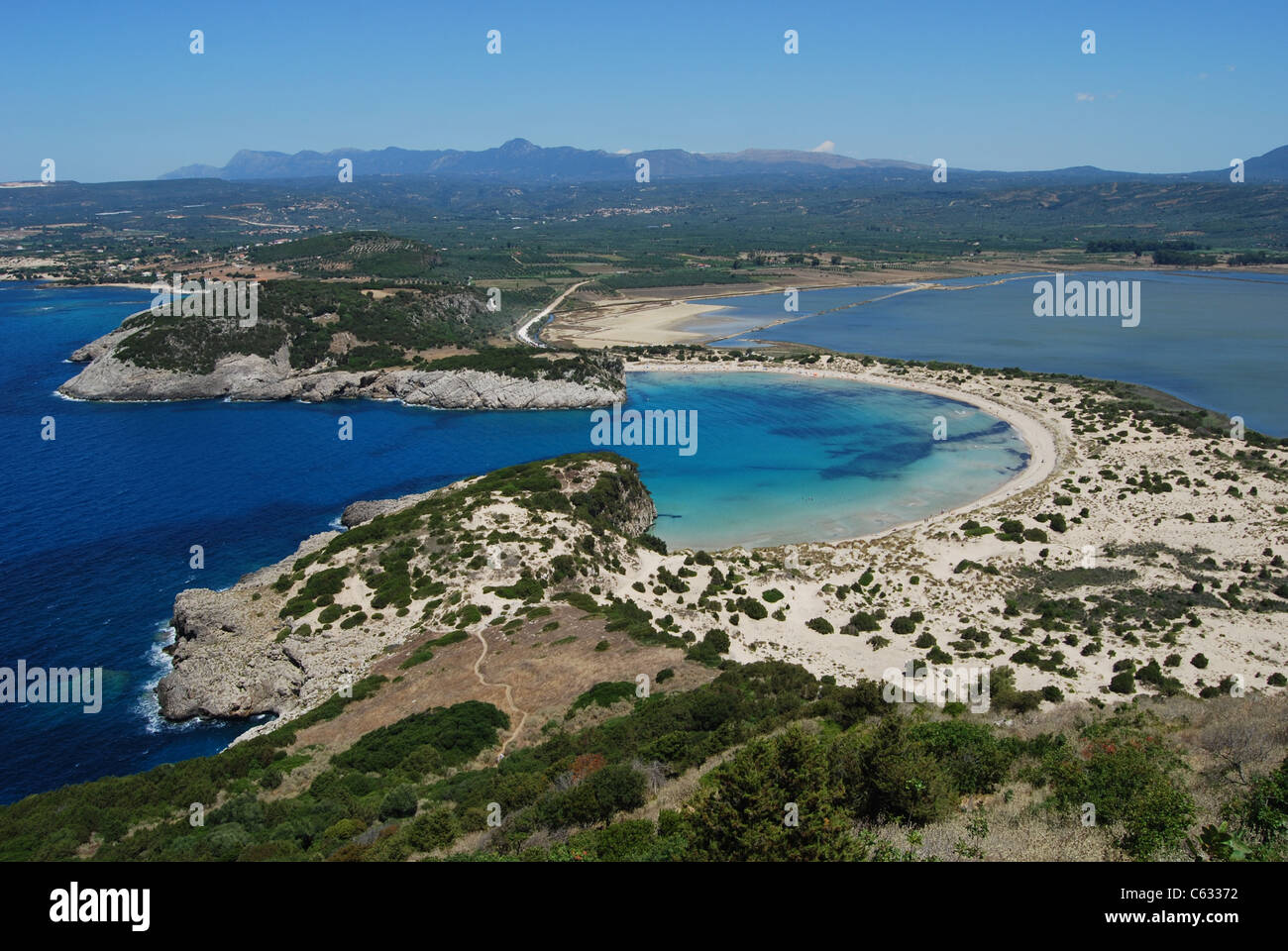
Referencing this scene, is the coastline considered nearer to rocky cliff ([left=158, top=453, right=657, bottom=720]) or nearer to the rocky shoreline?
rocky cliff ([left=158, top=453, right=657, bottom=720])

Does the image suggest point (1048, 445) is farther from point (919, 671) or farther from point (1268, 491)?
point (919, 671)

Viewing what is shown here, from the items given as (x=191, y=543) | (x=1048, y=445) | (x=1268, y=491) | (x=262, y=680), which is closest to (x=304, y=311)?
(x=191, y=543)

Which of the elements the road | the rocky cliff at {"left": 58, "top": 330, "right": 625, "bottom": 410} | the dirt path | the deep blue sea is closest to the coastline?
the deep blue sea

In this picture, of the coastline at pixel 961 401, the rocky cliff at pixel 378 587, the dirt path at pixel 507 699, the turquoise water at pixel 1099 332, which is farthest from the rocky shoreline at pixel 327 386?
the dirt path at pixel 507 699

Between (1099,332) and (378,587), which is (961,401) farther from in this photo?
(378,587)

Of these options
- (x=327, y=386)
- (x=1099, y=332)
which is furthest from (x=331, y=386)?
(x=1099, y=332)

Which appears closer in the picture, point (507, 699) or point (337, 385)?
point (507, 699)
